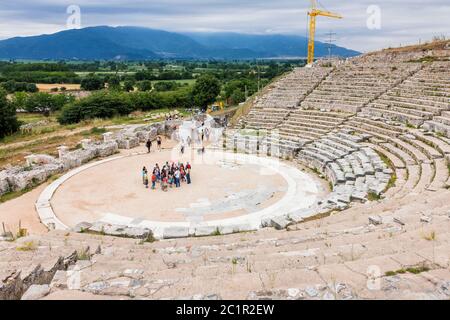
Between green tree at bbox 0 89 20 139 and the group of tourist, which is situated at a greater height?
green tree at bbox 0 89 20 139

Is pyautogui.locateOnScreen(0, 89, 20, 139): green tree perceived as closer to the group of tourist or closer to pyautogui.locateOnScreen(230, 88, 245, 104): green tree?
the group of tourist

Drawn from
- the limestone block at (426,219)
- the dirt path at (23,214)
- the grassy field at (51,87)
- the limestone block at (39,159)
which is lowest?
the dirt path at (23,214)

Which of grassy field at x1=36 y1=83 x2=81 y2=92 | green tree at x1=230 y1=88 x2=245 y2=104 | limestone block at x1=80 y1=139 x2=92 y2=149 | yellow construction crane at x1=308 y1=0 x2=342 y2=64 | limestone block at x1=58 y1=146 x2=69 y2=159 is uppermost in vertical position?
yellow construction crane at x1=308 y1=0 x2=342 y2=64

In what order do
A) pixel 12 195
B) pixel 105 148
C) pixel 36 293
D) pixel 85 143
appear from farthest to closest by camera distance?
pixel 85 143
pixel 105 148
pixel 12 195
pixel 36 293

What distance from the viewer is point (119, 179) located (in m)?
18.2

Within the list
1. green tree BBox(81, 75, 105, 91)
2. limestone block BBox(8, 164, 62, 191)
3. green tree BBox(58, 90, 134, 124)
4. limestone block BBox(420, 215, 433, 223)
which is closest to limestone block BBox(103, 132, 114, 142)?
limestone block BBox(8, 164, 62, 191)

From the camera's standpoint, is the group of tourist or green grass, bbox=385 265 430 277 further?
the group of tourist

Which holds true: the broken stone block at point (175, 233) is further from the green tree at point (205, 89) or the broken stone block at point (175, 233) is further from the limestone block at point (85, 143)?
the green tree at point (205, 89)

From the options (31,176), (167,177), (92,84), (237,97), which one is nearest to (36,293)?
(167,177)

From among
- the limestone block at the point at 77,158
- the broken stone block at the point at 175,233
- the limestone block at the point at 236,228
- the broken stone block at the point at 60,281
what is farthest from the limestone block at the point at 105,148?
the broken stone block at the point at 60,281

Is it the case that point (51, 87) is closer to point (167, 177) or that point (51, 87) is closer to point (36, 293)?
point (167, 177)

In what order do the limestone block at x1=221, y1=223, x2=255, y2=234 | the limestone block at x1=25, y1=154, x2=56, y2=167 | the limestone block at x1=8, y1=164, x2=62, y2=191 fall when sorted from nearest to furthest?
the limestone block at x1=221, y1=223, x2=255, y2=234 < the limestone block at x1=8, y1=164, x2=62, y2=191 < the limestone block at x1=25, y1=154, x2=56, y2=167

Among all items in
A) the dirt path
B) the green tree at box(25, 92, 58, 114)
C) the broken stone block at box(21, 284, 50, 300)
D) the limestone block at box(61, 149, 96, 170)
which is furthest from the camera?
the green tree at box(25, 92, 58, 114)
